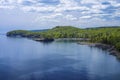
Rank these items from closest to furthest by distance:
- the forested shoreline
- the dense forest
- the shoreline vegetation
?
the shoreline vegetation
the forested shoreline
the dense forest

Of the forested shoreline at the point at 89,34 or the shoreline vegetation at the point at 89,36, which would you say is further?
the forested shoreline at the point at 89,34

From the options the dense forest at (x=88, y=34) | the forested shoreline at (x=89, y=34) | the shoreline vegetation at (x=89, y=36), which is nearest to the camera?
the shoreline vegetation at (x=89, y=36)

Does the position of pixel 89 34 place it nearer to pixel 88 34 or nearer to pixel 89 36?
pixel 88 34

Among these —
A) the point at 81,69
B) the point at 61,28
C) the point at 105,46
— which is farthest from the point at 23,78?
the point at 61,28

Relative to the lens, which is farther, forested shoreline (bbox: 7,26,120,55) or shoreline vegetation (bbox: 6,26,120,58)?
forested shoreline (bbox: 7,26,120,55)

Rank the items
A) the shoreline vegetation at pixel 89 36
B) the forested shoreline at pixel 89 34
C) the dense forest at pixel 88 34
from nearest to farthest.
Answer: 1. the shoreline vegetation at pixel 89 36
2. the forested shoreline at pixel 89 34
3. the dense forest at pixel 88 34

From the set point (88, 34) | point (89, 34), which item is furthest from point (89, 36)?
point (88, 34)
